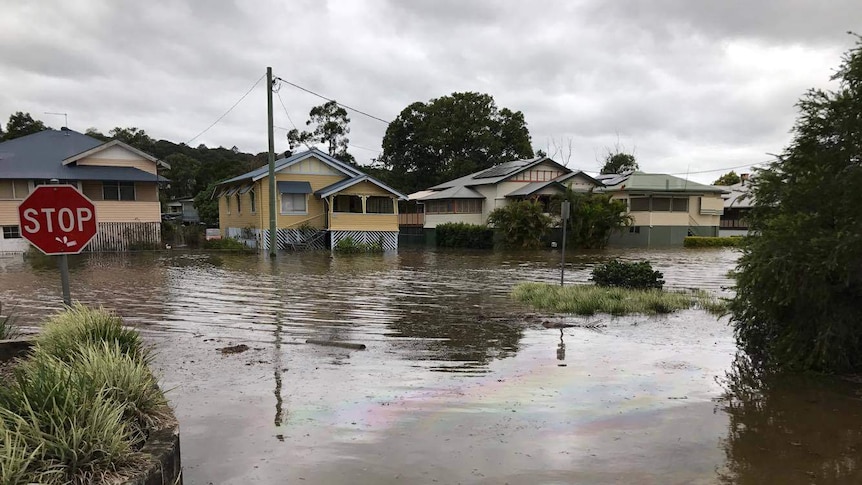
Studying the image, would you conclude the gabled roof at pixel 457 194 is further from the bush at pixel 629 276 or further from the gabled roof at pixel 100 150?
the bush at pixel 629 276

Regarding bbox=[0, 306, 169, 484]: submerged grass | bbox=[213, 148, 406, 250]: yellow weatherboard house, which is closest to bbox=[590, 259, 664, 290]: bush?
bbox=[0, 306, 169, 484]: submerged grass

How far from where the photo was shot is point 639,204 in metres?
41.6

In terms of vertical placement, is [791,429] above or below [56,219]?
below

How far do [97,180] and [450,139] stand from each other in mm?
37126

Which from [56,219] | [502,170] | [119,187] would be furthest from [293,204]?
[56,219]

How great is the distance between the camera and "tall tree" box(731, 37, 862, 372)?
6.39 meters

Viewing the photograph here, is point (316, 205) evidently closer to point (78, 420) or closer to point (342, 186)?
point (342, 186)

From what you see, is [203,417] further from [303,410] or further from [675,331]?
[675,331]

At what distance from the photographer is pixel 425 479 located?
4.17 metres

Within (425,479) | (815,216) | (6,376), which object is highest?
(815,216)

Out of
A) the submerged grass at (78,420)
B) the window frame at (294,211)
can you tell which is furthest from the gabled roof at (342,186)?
the submerged grass at (78,420)

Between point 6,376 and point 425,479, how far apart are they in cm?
407

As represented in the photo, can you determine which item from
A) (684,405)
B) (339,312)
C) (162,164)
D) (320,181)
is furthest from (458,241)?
(684,405)

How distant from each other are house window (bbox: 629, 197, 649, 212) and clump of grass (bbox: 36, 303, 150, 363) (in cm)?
3997
